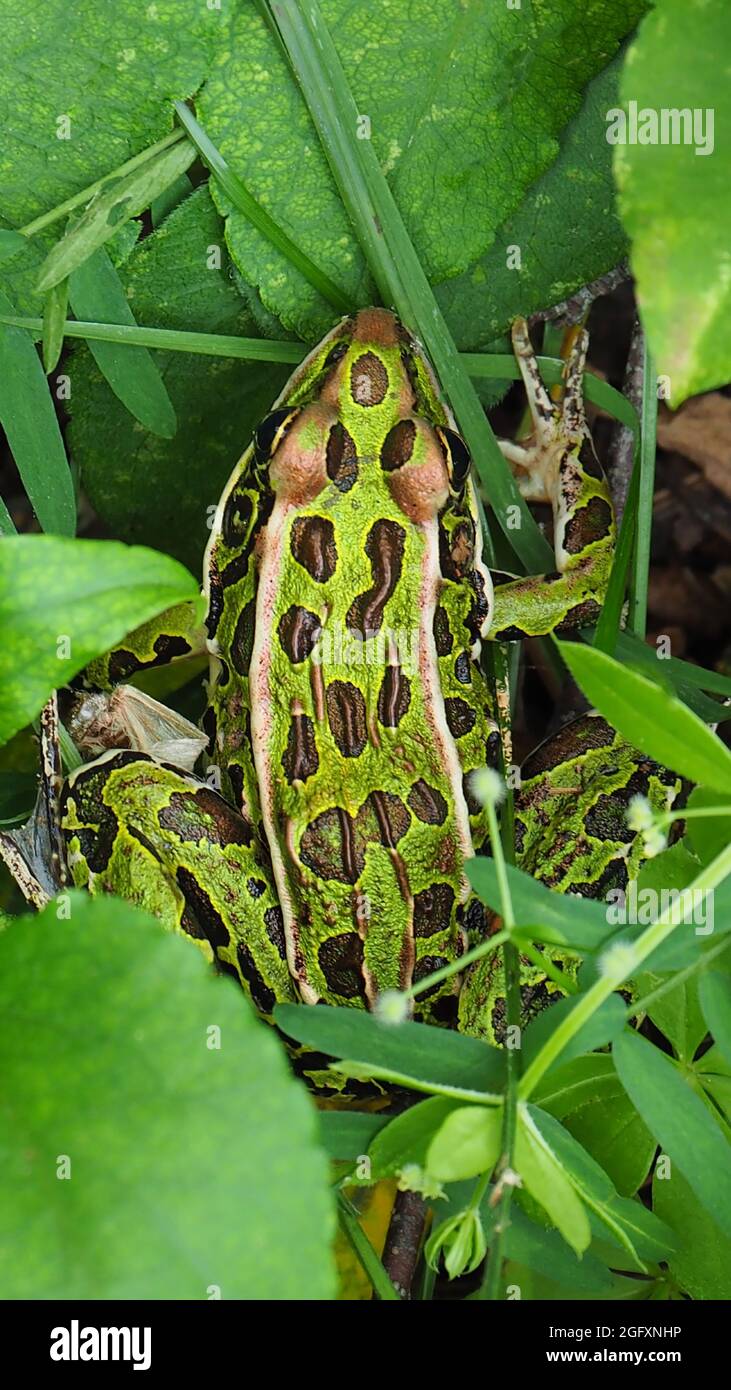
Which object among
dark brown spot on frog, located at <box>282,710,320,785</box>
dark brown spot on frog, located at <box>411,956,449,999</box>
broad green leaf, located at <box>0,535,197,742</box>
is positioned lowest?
dark brown spot on frog, located at <box>411,956,449,999</box>

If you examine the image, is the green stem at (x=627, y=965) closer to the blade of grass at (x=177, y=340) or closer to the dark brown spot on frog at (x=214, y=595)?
the dark brown spot on frog at (x=214, y=595)

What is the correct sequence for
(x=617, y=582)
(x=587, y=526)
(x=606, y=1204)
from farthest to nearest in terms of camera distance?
(x=587, y=526) < (x=617, y=582) < (x=606, y=1204)

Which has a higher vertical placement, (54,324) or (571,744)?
(54,324)

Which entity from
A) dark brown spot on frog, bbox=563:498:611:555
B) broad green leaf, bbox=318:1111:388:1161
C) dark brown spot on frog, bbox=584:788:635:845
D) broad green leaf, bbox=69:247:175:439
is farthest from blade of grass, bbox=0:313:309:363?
broad green leaf, bbox=318:1111:388:1161

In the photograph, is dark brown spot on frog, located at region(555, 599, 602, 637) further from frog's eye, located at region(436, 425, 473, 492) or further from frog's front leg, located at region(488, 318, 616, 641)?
frog's eye, located at region(436, 425, 473, 492)

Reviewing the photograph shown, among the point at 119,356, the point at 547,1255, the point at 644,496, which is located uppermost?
the point at 119,356

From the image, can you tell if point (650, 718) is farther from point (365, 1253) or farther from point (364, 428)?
point (365, 1253)

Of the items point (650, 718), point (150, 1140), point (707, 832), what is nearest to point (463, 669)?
point (707, 832)

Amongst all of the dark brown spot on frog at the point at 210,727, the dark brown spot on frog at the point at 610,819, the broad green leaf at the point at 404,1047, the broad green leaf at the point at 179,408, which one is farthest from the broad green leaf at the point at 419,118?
the broad green leaf at the point at 404,1047
